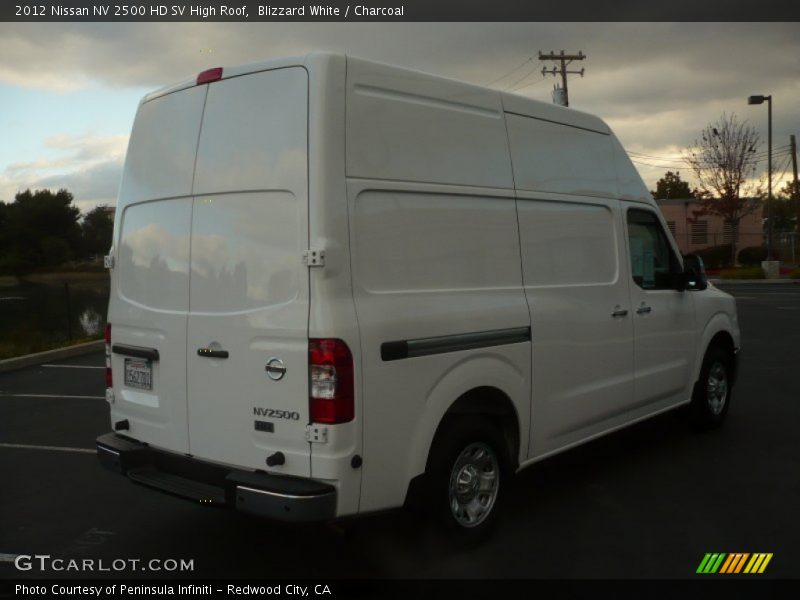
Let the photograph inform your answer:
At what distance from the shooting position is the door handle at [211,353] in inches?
158

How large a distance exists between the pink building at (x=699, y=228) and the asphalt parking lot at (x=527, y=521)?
4736cm

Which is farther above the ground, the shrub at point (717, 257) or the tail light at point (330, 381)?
the shrub at point (717, 257)

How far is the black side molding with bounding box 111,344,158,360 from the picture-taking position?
14.6 ft

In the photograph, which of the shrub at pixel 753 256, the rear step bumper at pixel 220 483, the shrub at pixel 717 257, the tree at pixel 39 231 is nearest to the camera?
the rear step bumper at pixel 220 483

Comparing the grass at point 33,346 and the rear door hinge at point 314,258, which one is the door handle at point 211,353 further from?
the grass at point 33,346

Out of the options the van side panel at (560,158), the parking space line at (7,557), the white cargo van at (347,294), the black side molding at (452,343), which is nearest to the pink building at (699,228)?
the van side panel at (560,158)

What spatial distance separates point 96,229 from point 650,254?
26.7 meters

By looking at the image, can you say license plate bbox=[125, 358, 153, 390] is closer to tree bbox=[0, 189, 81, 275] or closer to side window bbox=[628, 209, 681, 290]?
side window bbox=[628, 209, 681, 290]

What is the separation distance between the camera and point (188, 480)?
4184 mm

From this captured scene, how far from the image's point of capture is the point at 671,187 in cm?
8744

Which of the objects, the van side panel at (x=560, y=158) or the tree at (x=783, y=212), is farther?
the tree at (x=783, y=212)

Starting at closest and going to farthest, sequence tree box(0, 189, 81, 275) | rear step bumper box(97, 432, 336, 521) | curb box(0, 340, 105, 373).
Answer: rear step bumper box(97, 432, 336, 521) → curb box(0, 340, 105, 373) → tree box(0, 189, 81, 275)

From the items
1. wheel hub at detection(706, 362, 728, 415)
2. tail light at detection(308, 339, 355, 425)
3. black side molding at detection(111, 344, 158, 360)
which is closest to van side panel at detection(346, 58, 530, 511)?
tail light at detection(308, 339, 355, 425)

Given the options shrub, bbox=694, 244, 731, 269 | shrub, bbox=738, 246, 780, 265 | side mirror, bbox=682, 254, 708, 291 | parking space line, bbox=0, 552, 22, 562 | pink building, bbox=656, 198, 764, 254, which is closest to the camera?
parking space line, bbox=0, 552, 22, 562
